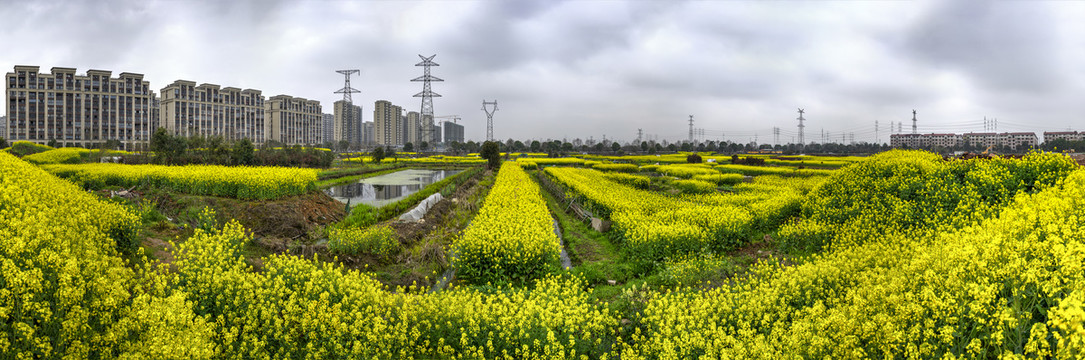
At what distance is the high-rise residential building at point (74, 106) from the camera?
284ft

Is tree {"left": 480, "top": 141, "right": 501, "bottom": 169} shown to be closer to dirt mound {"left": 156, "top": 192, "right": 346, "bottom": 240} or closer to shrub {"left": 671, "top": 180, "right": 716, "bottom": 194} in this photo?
shrub {"left": 671, "top": 180, "right": 716, "bottom": 194}

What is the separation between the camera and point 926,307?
193 inches

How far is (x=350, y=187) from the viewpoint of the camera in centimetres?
2859

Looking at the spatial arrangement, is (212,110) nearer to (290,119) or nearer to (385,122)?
(290,119)

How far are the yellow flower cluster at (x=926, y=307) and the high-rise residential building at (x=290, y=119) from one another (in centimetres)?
13173

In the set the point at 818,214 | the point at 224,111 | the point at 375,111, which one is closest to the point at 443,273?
the point at 818,214

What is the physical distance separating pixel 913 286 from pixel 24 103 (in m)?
128

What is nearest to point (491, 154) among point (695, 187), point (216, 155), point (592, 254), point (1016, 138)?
point (216, 155)

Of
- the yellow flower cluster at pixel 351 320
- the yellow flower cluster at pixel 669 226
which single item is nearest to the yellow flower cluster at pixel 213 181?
the yellow flower cluster at pixel 351 320

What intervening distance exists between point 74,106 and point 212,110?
80.8ft

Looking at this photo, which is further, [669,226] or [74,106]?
[74,106]

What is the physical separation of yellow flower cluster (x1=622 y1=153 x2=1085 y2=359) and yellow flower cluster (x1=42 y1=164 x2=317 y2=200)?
570 inches

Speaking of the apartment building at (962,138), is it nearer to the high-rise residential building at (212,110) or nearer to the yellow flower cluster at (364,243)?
the yellow flower cluster at (364,243)

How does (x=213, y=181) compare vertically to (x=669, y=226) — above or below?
above
